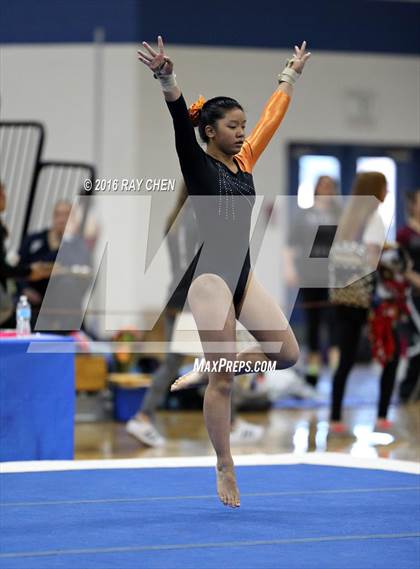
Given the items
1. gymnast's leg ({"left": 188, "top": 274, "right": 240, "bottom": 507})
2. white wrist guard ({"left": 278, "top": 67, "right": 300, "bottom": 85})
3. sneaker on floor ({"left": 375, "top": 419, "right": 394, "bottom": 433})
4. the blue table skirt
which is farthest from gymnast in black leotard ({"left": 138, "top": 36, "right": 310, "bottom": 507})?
sneaker on floor ({"left": 375, "top": 419, "right": 394, "bottom": 433})

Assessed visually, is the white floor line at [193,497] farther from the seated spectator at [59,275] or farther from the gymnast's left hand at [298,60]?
the seated spectator at [59,275]

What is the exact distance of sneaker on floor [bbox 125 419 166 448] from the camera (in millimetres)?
5898

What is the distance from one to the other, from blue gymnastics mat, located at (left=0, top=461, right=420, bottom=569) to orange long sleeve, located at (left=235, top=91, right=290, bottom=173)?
1.20 m

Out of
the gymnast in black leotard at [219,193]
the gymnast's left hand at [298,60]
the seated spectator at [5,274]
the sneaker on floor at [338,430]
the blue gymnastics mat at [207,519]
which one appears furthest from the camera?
→ the sneaker on floor at [338,430]

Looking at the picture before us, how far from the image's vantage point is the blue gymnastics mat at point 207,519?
3115 mm

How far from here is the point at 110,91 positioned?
33.4 ft

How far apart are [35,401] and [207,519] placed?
1594 mm

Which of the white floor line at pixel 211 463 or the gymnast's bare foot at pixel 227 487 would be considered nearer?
the gymnast's bare foot at pixel 227 487

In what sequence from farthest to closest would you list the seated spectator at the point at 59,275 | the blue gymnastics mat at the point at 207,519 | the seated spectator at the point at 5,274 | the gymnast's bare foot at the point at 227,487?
1. the seated spectator at the point at 59,275
2. the seated spectator at the point at 5,274
3. the gymnast's bare foot at the point at 227,487
4. the blue gymnastics mat at the point at 207,519

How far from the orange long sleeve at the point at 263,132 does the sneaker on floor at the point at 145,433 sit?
8.47ft

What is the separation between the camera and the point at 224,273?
3.43 meters

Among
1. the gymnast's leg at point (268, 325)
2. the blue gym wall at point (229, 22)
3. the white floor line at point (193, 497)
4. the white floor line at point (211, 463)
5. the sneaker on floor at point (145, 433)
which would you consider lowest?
the sneaker on floor at point (145, 433)

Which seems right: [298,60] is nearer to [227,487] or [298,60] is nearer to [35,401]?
[227,487]

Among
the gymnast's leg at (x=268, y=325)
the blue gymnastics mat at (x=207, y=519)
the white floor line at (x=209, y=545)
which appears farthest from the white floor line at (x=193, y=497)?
the gymnast's leg at (x=268, y=325)
